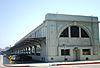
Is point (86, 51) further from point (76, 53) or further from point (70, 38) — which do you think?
point (70, 38)

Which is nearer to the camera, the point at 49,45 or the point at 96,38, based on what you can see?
the point at 49,45

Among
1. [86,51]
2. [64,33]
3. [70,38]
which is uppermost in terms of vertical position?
[64,33]

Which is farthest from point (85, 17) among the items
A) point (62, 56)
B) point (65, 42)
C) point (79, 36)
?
point (62, 56)

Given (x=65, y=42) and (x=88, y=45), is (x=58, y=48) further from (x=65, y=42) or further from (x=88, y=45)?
(x=88, y=45)

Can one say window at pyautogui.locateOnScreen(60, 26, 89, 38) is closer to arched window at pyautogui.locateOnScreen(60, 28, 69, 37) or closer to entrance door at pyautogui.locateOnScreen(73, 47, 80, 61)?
arched window at pyautogui.locateOnScreen(60, 28, 69, 37)

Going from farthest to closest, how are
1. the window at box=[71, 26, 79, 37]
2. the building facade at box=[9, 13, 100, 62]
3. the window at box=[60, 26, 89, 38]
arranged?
the window at box=[71, 26, 79, 37] < the window at box=[60, 26, 89, 38] < the building facade at box=[9, 13, 100, 62]

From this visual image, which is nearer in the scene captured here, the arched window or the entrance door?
the arched window

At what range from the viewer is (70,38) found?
47.0 metres

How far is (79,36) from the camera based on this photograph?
48.1 meters

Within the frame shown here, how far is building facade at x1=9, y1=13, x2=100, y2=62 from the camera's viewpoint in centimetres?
4496

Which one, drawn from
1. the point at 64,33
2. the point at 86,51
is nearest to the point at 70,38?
the point at 64,33

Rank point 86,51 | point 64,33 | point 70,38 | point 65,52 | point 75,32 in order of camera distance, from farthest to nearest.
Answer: point 86,51, point 75,32, point 70,38, point 64,33, point 65,52

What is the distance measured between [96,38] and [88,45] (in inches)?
110

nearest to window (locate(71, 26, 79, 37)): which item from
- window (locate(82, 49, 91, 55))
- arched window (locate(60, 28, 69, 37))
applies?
arched window (locate(60, 28, 69, 37))
